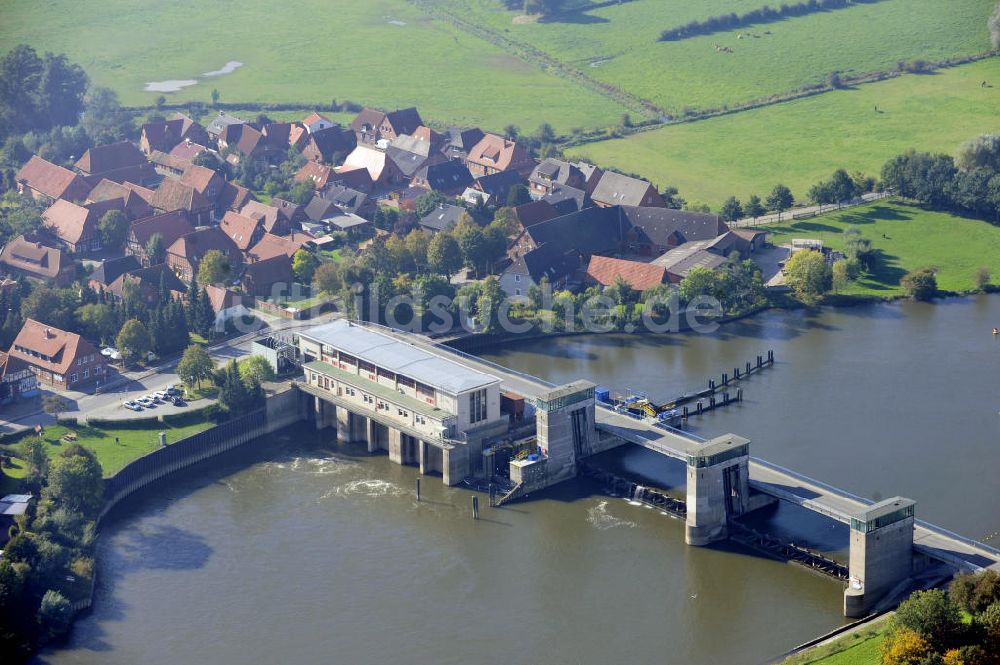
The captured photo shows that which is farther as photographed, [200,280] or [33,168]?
[33,168]

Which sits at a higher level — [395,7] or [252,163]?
[395,7]

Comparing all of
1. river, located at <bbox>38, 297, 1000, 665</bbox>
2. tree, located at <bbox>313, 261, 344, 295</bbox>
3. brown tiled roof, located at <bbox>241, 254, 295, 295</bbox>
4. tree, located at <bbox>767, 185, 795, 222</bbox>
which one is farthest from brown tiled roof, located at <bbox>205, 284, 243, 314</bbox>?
tree, located at <bbox>767, 185, 795, 222</bbox>

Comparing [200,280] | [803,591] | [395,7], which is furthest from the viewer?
[395,7]

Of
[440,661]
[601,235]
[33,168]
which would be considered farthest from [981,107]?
[440,661]

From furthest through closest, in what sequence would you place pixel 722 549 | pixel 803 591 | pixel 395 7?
pixel 395 7
pixel 722 549
pixel 803 591

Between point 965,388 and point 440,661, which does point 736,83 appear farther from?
point 440,661

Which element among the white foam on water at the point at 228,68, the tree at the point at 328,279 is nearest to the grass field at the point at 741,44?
the white foam on water at the point at 228,68

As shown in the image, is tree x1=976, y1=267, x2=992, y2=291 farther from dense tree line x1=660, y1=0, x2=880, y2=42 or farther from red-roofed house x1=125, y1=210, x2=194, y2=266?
dense tree line x1=660, y1=0, x2=880, y2=42
